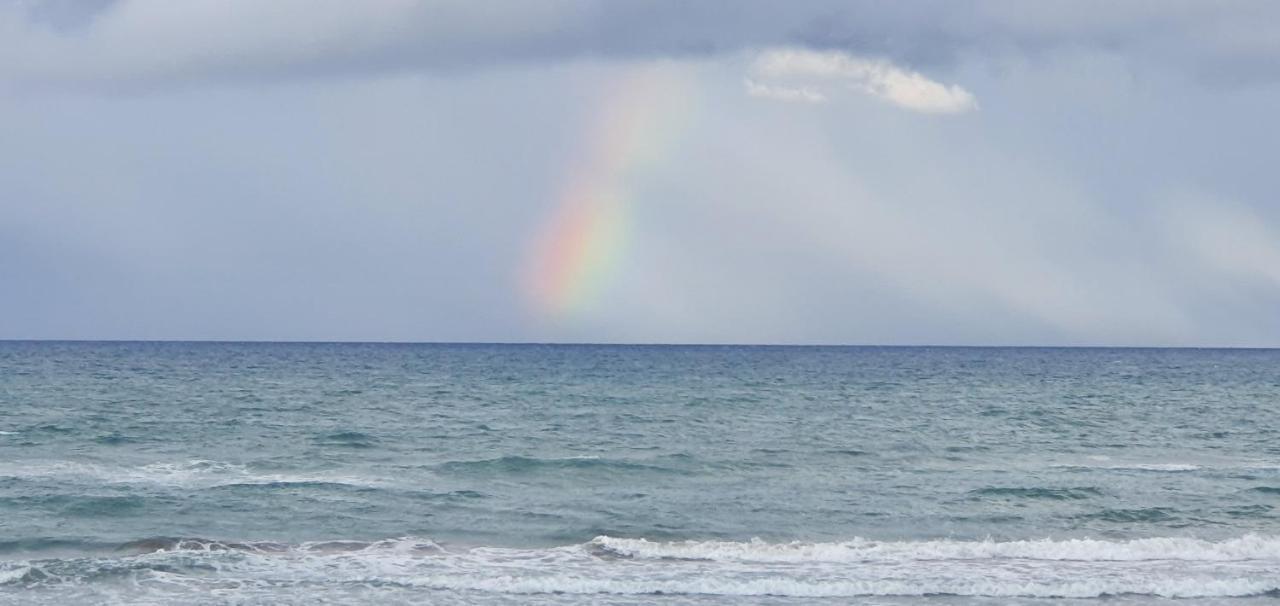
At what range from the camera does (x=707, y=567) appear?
23906 mm

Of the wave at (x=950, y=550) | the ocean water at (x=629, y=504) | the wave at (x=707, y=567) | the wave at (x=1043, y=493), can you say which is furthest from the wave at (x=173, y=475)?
the wave at (x=1043, y=493)

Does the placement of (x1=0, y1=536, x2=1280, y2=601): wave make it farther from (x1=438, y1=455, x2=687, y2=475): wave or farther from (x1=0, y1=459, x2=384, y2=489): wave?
(x1=438, y1=455, x2=687, y2=475): wave

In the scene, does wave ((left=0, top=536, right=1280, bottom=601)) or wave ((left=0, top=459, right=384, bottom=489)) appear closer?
wave ((left=0, top=536, right=1280, bottom=601))

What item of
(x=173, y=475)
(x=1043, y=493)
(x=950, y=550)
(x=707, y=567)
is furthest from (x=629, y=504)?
(x=173, y=475)

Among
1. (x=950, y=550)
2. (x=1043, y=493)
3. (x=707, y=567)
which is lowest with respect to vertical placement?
(x=707, y=567)

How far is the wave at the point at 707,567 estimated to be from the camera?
72.0 ft

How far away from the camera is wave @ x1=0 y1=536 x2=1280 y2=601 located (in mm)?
21938

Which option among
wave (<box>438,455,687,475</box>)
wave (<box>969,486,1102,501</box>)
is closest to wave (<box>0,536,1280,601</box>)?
wave (<box>969,486,1102,501</box>)

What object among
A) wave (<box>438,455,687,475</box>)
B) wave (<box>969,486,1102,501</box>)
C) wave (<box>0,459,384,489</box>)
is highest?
wave (<box>969,486,1102,501</box>)

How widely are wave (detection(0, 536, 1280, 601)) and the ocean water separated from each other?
8 centimetres

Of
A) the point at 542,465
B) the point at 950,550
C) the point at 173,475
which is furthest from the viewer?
the point at 542,465

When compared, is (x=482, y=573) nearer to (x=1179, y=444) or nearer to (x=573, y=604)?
(x=573, y=604)

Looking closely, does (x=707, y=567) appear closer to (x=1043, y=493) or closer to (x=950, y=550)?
(x=950, y=550)

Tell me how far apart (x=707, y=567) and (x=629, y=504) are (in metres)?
7.08
